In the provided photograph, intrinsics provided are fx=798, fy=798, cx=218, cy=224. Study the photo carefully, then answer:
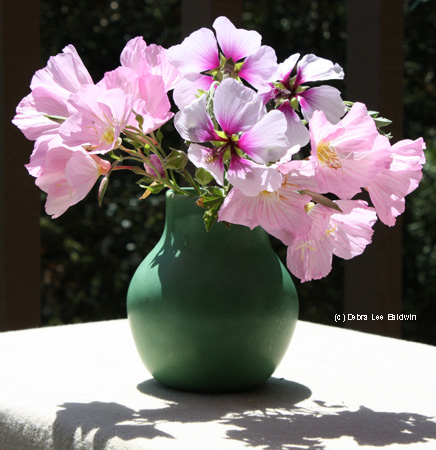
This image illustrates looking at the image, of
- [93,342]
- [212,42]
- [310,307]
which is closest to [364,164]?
[212,42]

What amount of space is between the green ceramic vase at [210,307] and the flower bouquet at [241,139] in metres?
0.07

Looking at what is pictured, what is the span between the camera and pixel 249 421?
80 centimetres

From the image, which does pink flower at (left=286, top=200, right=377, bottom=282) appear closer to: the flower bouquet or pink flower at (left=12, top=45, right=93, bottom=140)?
the flower bouquet

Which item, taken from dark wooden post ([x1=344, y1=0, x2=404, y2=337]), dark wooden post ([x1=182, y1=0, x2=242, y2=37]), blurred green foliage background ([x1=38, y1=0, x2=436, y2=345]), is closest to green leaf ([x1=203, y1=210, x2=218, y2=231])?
dark wooden post ([x1=182, y1=0, x2=242, y2=37])

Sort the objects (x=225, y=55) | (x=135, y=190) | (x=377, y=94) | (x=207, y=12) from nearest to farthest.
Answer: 1. (x=225, y=55)
2. (x=207, y=12)
3. (x=377, y=94)
4. (x=135, y=190)

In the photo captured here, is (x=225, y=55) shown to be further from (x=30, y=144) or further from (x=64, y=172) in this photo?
(x=30, y=144)

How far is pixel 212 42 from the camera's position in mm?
825

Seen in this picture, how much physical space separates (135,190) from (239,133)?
76.4 inches

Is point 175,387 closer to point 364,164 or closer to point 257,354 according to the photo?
point 257,354

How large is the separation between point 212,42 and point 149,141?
0.12m

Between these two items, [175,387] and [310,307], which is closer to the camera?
[175,387]

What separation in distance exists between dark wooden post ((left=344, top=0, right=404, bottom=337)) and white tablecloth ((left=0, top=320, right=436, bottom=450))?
0.41 metres

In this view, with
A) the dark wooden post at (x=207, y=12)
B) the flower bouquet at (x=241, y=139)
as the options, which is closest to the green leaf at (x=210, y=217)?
the flower bouquet at (x=241, y=139)

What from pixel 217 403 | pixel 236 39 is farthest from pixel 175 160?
pixel 217 403
